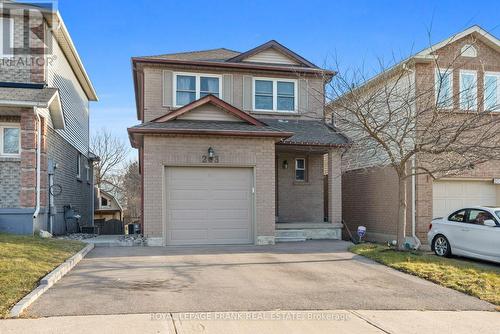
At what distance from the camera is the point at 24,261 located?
8.84 meters

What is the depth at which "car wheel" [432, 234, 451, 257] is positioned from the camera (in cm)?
1283

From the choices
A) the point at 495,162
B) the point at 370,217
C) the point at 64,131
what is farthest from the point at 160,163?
the point at 495,162

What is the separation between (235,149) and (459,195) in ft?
27.6

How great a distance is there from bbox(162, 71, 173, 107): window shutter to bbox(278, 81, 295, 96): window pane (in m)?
4.18

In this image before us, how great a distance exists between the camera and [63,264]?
30.1 feet

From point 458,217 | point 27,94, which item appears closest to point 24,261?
point 27,94

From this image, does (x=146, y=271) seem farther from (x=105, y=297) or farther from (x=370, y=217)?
(x=370, y=217)

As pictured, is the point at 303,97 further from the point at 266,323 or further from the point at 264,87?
the point at 266,323

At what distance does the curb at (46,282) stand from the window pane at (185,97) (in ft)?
24.8

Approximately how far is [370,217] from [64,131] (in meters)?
12.3

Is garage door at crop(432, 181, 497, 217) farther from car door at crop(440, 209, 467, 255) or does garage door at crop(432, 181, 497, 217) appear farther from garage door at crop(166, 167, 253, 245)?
garage door at crop(166, 167, 253, 245)

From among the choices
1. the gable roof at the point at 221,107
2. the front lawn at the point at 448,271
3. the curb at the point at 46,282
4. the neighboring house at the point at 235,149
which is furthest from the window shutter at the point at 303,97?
the curb at the point at 46,282

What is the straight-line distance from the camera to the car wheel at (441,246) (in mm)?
12834

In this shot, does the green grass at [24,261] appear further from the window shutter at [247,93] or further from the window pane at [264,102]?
the window pane at [264,102]
